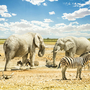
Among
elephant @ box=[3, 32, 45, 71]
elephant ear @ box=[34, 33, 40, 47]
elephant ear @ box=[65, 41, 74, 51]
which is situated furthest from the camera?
elephant ear @ box=[65, 41, 74, 51]

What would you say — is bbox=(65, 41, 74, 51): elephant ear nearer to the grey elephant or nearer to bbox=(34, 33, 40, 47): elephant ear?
the grey elephant

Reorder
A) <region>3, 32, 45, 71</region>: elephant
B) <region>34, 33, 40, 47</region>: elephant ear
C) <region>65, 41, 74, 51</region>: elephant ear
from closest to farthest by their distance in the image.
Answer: <region>3, 32, 45, 71</region>: elephant
<region>34, 33, 40, 47</region>: elephant ear
<region>65, 41, 74, 51</region>: elephant ear

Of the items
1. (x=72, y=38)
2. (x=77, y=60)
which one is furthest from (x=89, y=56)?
(x=72, y=38)

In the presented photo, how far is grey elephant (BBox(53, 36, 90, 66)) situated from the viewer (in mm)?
11250

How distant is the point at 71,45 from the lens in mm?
11273

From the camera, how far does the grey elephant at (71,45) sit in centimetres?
1125

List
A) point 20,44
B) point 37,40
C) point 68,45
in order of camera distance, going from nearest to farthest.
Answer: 1. point 20,44
2. point 37,40
3. point 68,45

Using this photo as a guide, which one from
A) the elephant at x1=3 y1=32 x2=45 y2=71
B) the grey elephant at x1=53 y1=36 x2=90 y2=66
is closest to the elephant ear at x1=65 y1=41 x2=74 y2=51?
the grey elephant at x1=53 y1=36 x2=90 y2=66

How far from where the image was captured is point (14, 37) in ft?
31.3

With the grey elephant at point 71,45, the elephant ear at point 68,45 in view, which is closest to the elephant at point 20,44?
the grey elephant at point 71,45

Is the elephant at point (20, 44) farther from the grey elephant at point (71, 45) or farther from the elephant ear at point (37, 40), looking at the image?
the grey elephant at point (71, 45)

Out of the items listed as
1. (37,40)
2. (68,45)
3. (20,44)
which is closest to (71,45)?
(68,45)

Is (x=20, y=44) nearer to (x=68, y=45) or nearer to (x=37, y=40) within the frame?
(x=37, y=40)

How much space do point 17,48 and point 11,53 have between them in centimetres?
56
